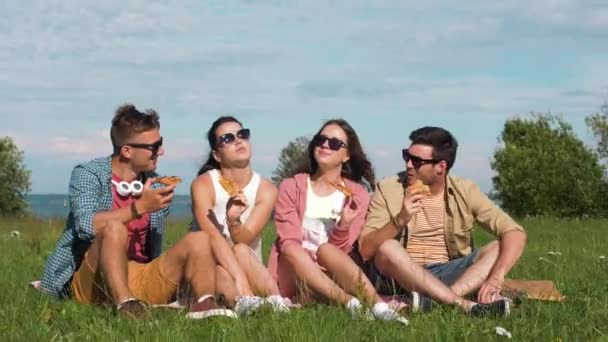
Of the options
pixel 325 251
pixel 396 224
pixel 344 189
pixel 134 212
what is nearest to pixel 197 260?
pixel 134 212

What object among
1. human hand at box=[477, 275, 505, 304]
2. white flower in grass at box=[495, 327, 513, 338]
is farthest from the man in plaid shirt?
human hand at box=[477, 275, 505, 304]

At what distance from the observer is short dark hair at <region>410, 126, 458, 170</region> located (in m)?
7.68

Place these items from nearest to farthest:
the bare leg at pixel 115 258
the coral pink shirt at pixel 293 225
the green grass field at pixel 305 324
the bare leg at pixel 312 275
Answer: the green grass field at pixel 305 324
the bare leg at pixel 115 258
the bare leg at pixel 312 275
the coral pink shirt at pixel 293 225

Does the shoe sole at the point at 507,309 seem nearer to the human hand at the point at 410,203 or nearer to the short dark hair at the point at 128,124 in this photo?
the human hand at the point at 410,203

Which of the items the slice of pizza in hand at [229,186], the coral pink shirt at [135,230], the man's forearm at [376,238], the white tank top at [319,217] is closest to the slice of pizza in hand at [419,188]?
the man's forearm at [376,238]

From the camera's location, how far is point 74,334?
5.78 m

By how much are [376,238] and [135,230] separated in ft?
5.71

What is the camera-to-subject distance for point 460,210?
7781 millimetres

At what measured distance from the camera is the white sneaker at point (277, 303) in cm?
642

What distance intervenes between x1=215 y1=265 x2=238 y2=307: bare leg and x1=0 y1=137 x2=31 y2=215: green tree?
4040 centimetres

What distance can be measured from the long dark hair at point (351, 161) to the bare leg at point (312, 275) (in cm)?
102

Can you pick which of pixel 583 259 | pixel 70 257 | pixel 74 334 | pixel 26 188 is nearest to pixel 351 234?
pixel 70 257

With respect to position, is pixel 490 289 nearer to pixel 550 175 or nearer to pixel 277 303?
pixel 277 303

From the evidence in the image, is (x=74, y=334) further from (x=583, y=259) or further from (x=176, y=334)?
(x=583, y=259)
